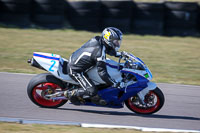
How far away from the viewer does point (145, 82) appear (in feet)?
20.1

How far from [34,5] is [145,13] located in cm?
566

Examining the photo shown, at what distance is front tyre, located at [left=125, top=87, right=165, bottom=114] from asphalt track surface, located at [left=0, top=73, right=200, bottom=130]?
0.12 metres

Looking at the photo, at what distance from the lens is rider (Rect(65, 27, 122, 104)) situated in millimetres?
5918

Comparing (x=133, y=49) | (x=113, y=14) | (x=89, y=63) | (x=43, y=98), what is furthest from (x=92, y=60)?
(x=113, y=14)

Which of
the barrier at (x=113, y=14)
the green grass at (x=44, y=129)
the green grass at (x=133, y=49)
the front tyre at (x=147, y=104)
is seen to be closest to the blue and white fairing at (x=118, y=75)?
the front tyre at (x=147, y=104)

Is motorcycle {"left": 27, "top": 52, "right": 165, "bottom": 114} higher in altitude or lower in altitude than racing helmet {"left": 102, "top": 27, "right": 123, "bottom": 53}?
lower

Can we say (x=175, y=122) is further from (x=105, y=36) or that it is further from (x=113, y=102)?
(x=105, y=36)

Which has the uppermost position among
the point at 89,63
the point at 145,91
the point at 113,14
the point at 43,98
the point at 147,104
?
the point at 113,14

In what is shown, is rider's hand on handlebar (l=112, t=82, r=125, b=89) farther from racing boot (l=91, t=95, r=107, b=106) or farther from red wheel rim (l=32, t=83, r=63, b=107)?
red wheel rim (l=32, t=83, r=63, b=107)

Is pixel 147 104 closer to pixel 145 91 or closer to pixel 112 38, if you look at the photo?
pixel 145 91

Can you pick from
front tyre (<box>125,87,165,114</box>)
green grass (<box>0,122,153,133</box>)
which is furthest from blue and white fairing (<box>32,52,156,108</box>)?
green grass (<box>0,122,153,133</box>)

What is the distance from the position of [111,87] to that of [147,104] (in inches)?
32.3

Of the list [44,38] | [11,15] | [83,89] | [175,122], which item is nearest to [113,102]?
[83,89]

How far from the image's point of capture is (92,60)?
6055 mm
